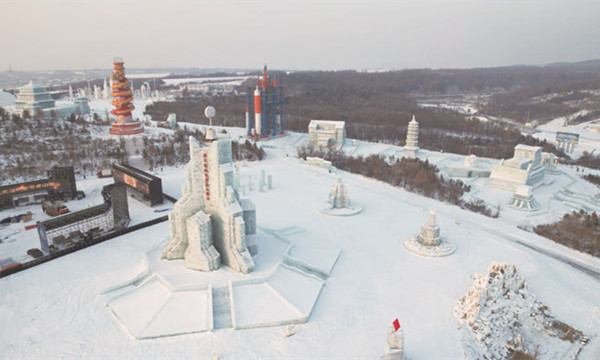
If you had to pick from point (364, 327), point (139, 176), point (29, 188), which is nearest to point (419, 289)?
point (364, 327)

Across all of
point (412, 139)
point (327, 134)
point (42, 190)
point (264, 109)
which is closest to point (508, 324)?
point (42, 190)

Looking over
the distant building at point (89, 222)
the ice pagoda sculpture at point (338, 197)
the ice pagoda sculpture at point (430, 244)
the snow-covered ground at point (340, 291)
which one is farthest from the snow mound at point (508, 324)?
the distant building at point (89, 222)

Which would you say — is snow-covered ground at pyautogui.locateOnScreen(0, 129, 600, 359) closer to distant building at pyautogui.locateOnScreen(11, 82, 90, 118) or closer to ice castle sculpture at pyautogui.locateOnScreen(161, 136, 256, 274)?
ice castle sculpture at pyautogui.locateOnScreen(161, 136, 256, 274)

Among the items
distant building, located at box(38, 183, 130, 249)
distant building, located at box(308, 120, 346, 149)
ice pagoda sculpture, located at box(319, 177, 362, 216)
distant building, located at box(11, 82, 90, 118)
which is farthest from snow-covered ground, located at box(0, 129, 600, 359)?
distant building, located at box(11, 82, 90, 118)

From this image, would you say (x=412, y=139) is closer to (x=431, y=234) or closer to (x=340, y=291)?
(x=431, y=234)

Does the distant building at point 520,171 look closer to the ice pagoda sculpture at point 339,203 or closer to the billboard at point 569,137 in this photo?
the ice pagoda sculpture at point 339,203

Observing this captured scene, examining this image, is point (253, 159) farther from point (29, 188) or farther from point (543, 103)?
point (543, 103)
